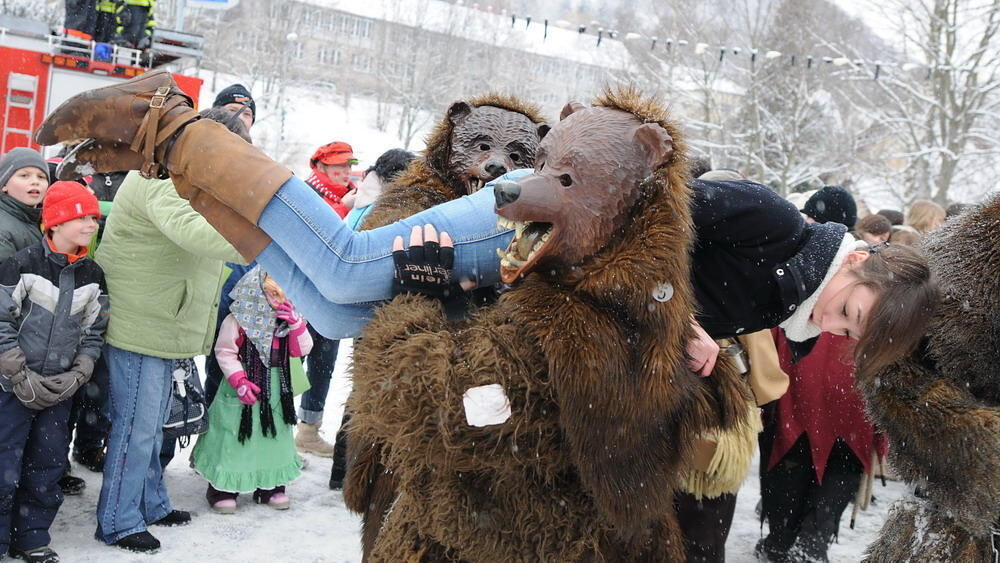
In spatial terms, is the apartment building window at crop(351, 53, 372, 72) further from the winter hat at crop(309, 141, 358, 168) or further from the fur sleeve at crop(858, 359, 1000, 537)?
the fur sleeve at crop(858, 359, 1000, 537)

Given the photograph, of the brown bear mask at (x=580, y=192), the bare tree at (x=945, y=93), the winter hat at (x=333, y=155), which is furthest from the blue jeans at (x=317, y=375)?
the bare tree at (x=945, y=93)

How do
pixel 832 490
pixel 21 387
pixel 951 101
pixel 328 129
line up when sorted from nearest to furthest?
pixel 21 387 < pixel 832 490 < pixel 951 101 < pixel 328 129

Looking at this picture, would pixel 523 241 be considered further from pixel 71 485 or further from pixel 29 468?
pixel 71 485

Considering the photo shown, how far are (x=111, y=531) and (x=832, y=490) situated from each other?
391 cm

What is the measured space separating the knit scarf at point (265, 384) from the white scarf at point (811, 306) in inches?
135

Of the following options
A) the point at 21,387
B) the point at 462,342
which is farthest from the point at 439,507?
the point at 21,387

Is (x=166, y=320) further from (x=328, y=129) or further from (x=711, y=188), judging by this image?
(x=328, y=129)

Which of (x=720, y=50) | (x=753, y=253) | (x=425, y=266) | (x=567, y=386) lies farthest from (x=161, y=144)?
(x=720, y=50)

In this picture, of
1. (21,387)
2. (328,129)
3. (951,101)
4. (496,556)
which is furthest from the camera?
(328,129)

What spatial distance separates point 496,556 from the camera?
2.01 metres

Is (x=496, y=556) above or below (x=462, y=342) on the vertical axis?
below

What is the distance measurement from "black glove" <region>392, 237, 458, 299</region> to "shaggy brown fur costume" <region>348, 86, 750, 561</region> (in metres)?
0.04

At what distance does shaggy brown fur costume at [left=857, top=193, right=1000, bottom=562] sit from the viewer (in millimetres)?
2430

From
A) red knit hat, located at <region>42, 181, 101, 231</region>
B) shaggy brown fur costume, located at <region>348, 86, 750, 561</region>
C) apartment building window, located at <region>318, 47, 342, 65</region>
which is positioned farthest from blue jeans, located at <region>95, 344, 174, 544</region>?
apartment building window, located at <region>318, 47, 342, 65</region>
